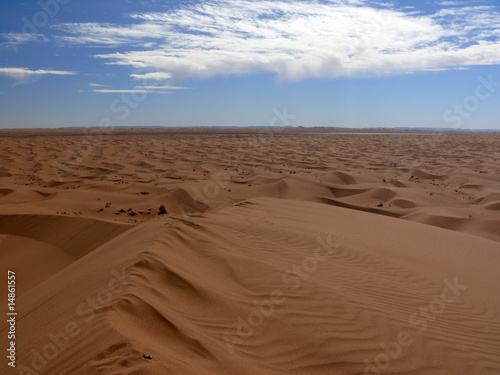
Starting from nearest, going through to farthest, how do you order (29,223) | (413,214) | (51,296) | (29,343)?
(29,343), (51,296), (29,223), (413,214)

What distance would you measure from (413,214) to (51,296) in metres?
6.44

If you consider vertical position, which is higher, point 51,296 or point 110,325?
point 110,325

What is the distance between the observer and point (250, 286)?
365 cm

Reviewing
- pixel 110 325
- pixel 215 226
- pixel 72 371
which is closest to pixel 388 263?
pixel 215 226

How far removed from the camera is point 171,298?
3178 mm

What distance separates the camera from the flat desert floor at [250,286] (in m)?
2.62

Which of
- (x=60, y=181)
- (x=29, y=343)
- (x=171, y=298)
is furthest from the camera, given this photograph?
(x=60, y=181)

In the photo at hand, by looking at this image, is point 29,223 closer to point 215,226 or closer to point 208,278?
point 215,226

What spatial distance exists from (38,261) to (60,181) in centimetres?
593

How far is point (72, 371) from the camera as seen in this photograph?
2.26 meters

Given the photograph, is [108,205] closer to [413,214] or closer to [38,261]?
[38,261]

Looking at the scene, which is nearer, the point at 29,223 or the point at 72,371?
the point at 72,371

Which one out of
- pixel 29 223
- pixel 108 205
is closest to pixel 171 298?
pixel 29 223

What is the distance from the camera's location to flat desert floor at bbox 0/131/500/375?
2.62 m
